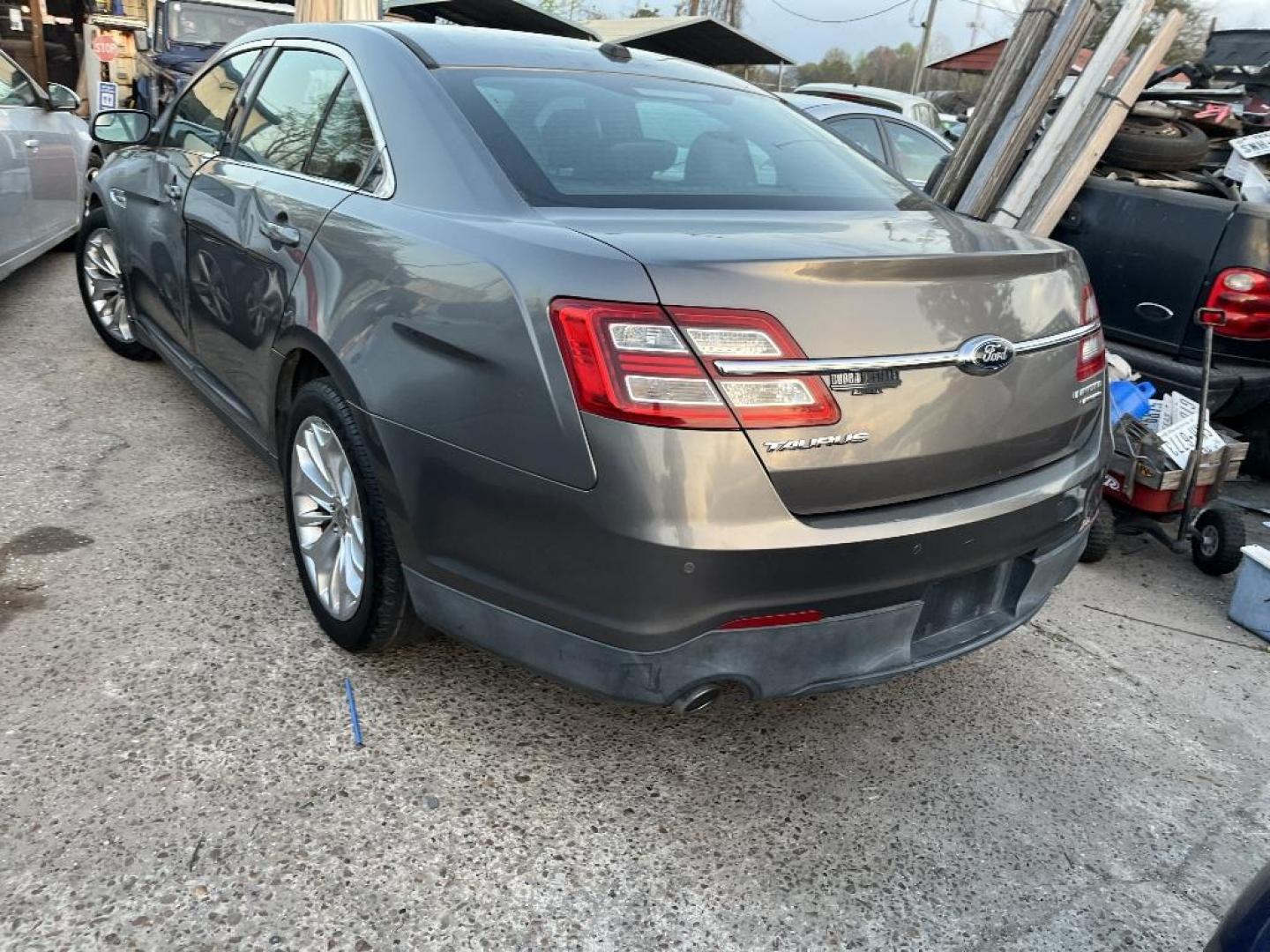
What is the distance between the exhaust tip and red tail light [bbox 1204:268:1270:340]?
313cm

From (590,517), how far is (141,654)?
1492 mm

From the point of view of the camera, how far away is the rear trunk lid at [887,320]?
1.92 metres

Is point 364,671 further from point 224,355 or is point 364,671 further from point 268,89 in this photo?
point 268,89

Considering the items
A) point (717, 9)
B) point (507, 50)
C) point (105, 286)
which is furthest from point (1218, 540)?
point (717, 9)

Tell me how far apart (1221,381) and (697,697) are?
327 centimetres

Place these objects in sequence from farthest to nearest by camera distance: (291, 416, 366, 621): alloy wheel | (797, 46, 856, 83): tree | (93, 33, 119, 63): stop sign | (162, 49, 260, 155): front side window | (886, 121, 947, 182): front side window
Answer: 1. (797, 46, 856, 83): tree
2. (93, 33, 119, 63): stop sign
3. (886, 121, 947, 182): front side window
4. (162, 49, 260, 155): front side window
5. (291, 416, 366, 621): alloy wheel

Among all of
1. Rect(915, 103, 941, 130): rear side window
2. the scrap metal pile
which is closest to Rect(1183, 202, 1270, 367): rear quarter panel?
the scrap metal pile

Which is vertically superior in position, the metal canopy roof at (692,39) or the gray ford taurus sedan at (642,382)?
the metal canopy roof at (692,39)

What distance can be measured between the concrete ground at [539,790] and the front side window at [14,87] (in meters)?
3.79

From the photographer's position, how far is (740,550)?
190cm

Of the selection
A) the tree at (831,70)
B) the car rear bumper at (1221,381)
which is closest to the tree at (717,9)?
the tree at (831,70)

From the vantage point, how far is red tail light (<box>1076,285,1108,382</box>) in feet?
8.05

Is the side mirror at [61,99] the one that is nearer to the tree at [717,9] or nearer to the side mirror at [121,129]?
the side mirror at [121,129]

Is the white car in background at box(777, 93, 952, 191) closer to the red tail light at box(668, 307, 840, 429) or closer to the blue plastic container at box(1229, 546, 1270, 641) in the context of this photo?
the blue plastic container at box(1229, 546, 1270, 641)
